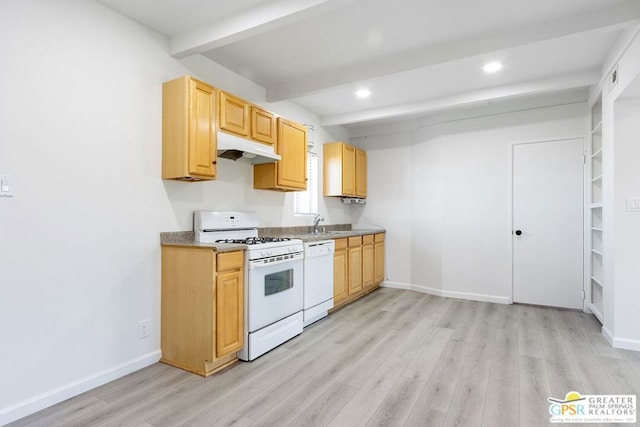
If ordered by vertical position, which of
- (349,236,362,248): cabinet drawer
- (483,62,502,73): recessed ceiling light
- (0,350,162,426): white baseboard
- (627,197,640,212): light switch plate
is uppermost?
(483,62,502,73): recessed ceiling light

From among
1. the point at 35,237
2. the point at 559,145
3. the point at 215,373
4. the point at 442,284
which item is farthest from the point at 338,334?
the point at 559,145

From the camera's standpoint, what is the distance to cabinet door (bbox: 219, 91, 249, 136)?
2.93 metres

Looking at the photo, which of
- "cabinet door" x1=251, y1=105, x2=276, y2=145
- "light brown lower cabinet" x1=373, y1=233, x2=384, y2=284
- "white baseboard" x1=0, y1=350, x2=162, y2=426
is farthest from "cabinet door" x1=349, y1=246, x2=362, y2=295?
"white baseboard" x1=0, y1=350, x2=162, y2=426

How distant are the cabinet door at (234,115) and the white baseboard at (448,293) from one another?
3.51m

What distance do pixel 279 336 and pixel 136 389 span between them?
1.16 meters

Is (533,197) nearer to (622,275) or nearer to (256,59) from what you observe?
(622,275)

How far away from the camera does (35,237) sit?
6.66ft

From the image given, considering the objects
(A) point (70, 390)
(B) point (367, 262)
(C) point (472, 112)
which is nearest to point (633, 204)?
(C) point (472, 112)

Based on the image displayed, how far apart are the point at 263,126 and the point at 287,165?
54cm

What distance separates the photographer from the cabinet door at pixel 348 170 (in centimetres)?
501

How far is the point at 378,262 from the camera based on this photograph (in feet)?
17.2

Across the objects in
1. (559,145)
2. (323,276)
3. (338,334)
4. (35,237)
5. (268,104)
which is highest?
(268,104)

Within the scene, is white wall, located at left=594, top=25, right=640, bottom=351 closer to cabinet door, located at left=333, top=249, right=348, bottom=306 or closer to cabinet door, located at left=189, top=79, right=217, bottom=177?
cabinet door, located at left=333, top=249, right=348, bottom=306

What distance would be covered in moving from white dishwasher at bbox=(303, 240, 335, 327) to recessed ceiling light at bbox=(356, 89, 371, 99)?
1.86m
